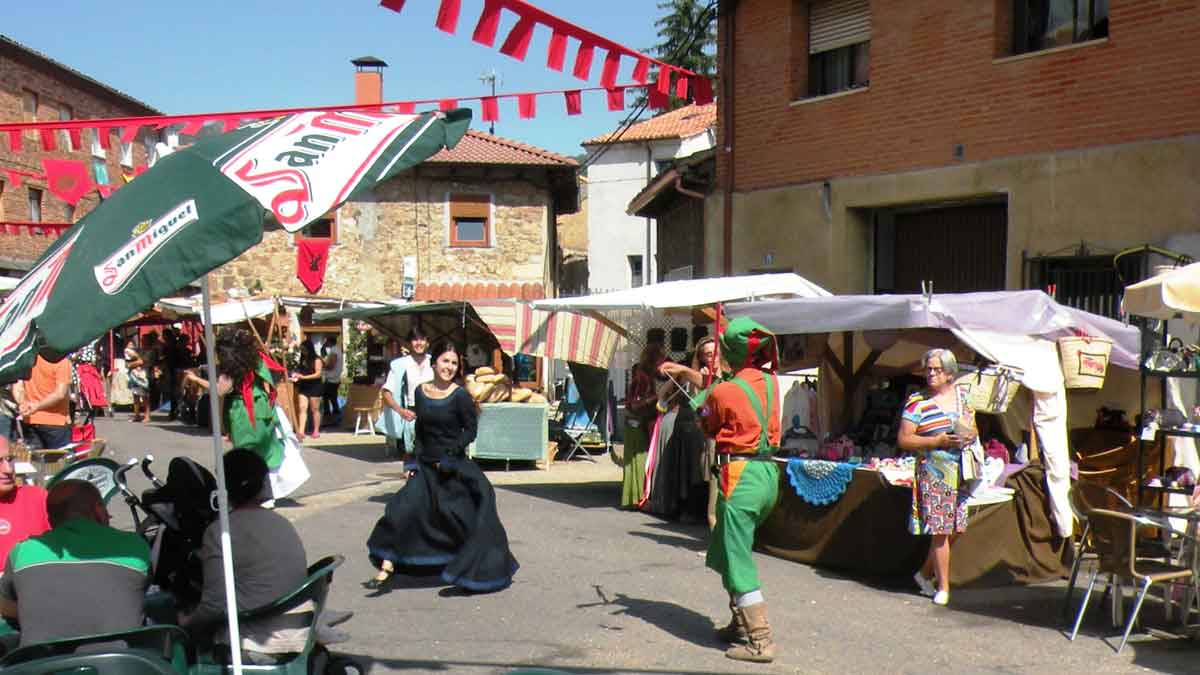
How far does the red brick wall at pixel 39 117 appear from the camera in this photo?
32.7 meters

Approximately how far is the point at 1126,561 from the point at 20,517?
5903mm

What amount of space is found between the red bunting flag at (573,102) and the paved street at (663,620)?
138 inches

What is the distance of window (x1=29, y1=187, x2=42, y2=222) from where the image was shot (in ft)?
113

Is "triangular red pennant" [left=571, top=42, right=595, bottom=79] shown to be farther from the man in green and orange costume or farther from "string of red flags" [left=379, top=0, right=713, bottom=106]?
the man in green and orange costume

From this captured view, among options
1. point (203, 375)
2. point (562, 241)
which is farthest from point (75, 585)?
point (562, 241)

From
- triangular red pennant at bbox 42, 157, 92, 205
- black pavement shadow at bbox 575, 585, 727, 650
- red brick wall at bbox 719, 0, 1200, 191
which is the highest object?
red brick wall at bbox 719, 0, 1200, 191

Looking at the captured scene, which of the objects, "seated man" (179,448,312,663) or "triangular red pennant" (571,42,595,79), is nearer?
"seated man" (179,448,312,663)

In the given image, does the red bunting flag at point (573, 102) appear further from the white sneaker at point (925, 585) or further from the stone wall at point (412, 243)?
the stone wall at point (412, 243)

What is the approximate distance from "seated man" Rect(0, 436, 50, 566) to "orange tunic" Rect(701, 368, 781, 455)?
3.44 m

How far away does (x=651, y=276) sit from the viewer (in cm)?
4225

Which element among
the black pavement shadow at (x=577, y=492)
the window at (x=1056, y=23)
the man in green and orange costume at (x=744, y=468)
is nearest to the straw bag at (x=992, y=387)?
the man in green and orange costume at (x=744, y=468)

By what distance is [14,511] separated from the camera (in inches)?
217

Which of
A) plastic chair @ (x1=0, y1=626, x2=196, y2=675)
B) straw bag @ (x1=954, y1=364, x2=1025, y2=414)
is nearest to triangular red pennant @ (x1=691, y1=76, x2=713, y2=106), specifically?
straw bag @ (x1=954, y1=364, x2=1025, y2=414)

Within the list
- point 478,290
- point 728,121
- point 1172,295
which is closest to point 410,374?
point 728,121
